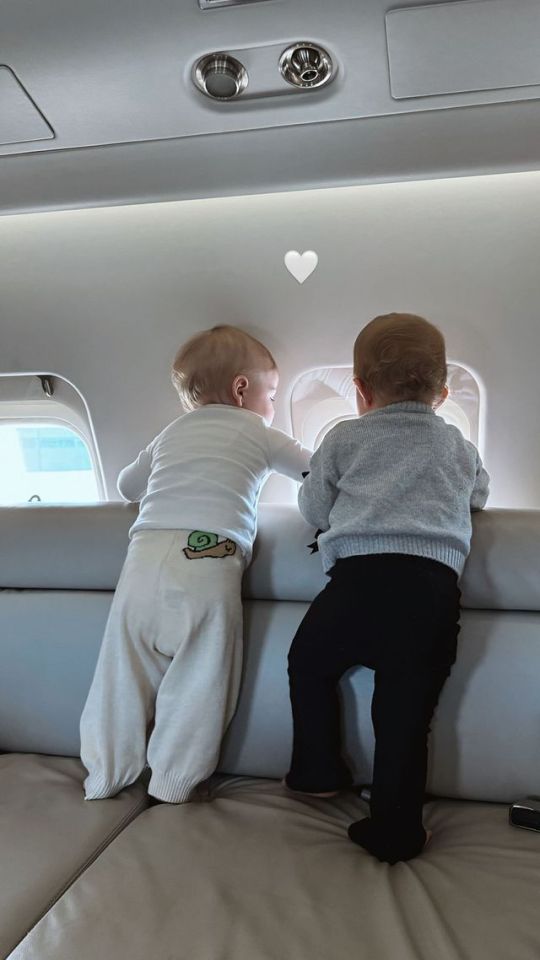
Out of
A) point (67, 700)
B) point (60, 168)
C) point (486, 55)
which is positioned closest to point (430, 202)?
point (486, 55)

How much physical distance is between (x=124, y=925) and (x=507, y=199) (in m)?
1.93

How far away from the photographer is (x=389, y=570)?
126cm

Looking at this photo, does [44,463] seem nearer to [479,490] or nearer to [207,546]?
[207,546]

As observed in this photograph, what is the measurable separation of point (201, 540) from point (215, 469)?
0.19m

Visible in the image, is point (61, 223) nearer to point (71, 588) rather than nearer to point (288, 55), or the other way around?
point (288, 55)

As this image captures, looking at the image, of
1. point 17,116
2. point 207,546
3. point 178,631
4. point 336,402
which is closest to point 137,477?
point 207,546

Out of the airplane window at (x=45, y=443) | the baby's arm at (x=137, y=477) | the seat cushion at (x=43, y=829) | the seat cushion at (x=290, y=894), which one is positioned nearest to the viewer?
the seat cushion at (x=290, y=894)

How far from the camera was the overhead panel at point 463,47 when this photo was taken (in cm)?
123

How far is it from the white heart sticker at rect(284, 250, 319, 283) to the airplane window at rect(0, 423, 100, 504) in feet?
3.88

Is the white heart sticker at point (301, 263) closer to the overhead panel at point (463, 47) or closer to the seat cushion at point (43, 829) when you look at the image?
the overhead panel at point (463, 47)

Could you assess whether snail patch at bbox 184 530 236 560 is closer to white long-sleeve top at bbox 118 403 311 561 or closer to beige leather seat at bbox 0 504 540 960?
white long-sleeve top at bbox 118 403 311 561

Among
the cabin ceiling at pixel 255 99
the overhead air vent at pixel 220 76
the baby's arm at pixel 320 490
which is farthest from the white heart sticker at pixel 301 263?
the baby's arm at pixel 320 490

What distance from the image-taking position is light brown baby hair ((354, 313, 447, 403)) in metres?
1.38

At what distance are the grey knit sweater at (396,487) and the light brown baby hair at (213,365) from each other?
42cm
